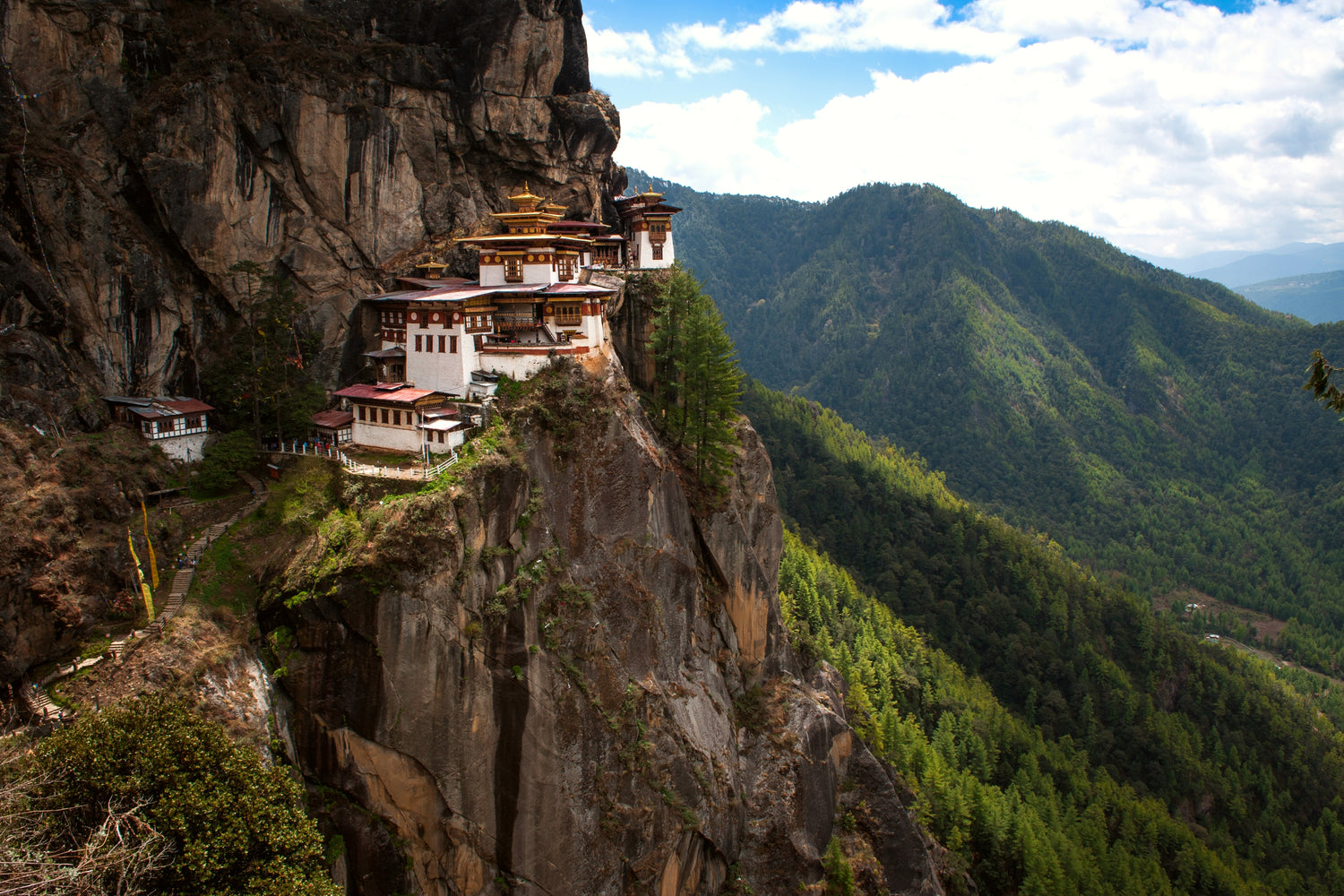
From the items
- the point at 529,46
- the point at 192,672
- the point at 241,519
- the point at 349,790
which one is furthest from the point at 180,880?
the point at 529,46

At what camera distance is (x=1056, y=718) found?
104875 millimetres

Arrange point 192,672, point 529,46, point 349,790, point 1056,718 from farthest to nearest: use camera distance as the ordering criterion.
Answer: point 1056,718 → point 529,46 → point 349,790 → point 192,672

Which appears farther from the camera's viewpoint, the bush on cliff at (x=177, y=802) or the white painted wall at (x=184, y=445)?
the white painted wall at (x=184, y=445)

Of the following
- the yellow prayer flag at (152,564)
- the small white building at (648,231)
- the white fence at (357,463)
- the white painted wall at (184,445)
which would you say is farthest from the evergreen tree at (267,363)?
the small white building at (648,231)

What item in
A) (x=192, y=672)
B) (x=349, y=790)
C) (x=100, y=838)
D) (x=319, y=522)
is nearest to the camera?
(x=100, y=838)

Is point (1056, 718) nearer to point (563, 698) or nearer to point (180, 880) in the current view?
point (563, 698)

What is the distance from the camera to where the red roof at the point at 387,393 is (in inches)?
1690

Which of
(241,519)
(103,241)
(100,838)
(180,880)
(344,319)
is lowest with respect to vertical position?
(180,880)

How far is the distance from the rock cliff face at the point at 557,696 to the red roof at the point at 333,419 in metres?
13.0

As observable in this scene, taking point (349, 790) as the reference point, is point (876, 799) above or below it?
below

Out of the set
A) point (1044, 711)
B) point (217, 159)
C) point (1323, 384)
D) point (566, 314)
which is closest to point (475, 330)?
point (566, 314)

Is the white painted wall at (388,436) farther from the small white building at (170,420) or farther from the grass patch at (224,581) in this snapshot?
the grass patch at (224,581)

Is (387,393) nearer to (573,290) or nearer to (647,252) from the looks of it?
(573,290)

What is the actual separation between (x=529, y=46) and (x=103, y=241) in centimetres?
3289
